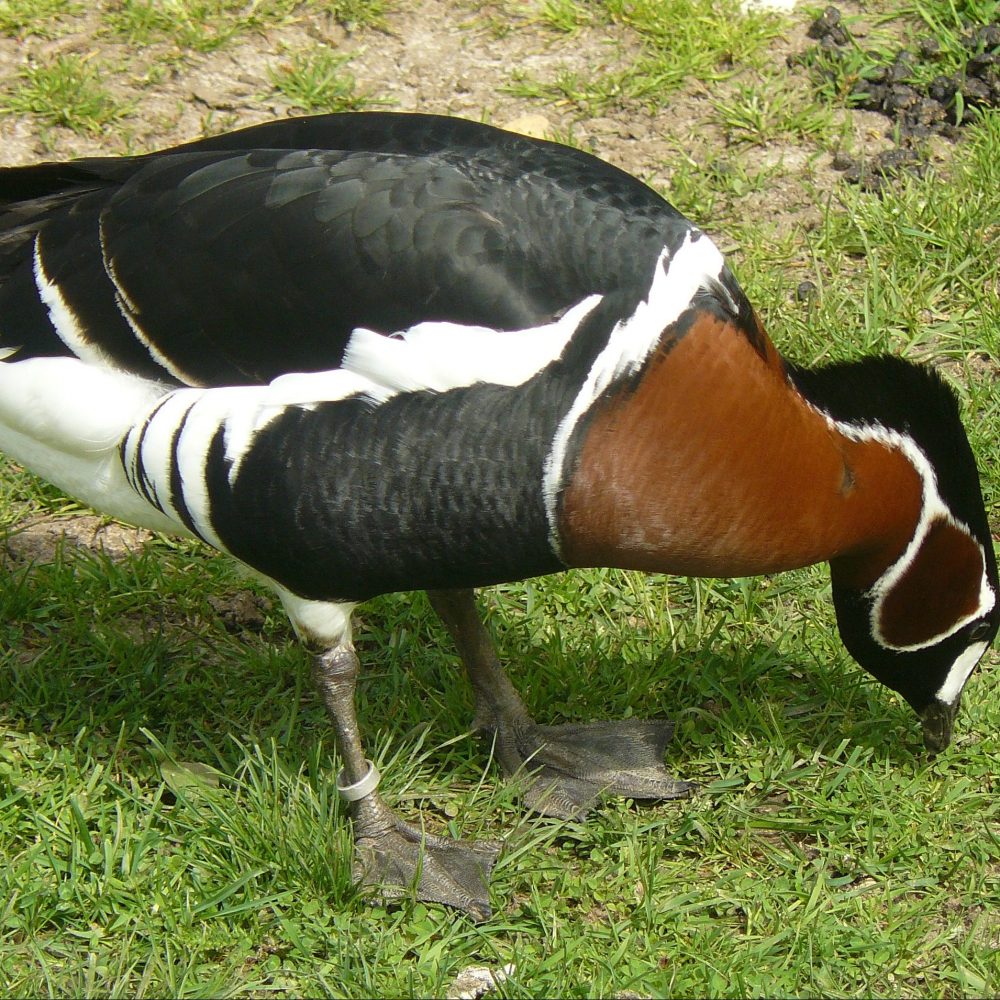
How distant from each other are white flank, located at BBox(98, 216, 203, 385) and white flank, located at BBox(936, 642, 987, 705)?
1.77 metres

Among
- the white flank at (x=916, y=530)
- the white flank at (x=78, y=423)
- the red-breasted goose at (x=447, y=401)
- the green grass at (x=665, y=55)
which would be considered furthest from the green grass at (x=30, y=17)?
the white flank at (x=916, y=530)

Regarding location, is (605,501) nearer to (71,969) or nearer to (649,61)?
(71,969)

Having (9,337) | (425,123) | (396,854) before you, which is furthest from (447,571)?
(9,337)

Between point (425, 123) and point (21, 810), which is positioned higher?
point (425, 123)

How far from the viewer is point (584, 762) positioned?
11.2 feet

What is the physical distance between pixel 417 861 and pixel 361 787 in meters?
0.21

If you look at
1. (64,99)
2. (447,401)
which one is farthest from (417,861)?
(64,99)

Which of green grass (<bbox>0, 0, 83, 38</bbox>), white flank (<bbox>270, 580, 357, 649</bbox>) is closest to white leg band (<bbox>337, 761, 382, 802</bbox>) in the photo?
white flank (<bbox>270, 580, 357, 649</bbox>)

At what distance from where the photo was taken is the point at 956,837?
315 cm

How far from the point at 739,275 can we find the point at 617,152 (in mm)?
762

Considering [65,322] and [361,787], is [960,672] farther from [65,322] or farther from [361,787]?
[65,322]

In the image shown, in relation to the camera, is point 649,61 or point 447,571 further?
point 649,61

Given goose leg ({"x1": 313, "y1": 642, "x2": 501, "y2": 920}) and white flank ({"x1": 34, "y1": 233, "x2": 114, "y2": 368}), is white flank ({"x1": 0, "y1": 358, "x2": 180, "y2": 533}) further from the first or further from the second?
goose leg ({"x1": 313, "y1": 642, "x2": 501, "y2": 920})

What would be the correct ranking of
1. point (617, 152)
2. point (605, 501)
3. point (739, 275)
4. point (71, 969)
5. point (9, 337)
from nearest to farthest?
point (605, 501)
point (71, 969)
point (9, 337)
point (739, 275)
point (617, 152)
